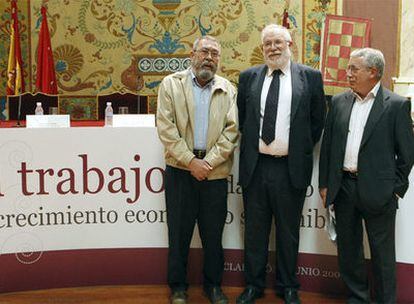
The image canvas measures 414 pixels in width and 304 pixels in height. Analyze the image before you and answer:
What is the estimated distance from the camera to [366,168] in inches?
103

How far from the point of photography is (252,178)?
9.34ft

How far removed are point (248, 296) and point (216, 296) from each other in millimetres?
183

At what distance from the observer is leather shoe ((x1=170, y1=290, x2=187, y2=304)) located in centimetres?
291

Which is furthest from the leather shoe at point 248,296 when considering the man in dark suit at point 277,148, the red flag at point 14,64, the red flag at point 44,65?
the red flag at point 14,64

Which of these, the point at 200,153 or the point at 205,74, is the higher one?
the point at 205,74

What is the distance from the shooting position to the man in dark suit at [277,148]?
9.10 ft

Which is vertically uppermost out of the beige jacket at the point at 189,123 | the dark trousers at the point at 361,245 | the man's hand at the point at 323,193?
the beige jacket at the point at 189,123

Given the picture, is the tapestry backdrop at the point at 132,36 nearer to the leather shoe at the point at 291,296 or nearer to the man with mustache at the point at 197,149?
the man with mustache at the point at 197,149

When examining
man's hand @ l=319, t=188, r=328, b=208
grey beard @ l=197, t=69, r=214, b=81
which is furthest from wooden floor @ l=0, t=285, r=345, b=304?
grey beard @ l=197, t=69, r=214, b=81

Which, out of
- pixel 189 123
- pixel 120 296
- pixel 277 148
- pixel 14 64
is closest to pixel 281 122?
pixel 277 148

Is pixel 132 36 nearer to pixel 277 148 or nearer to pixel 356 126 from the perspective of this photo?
pixel 277 148

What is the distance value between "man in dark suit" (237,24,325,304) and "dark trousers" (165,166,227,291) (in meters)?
0.16

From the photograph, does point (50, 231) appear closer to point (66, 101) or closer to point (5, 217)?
point (5, 217)

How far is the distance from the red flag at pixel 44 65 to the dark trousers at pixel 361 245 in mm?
3872
